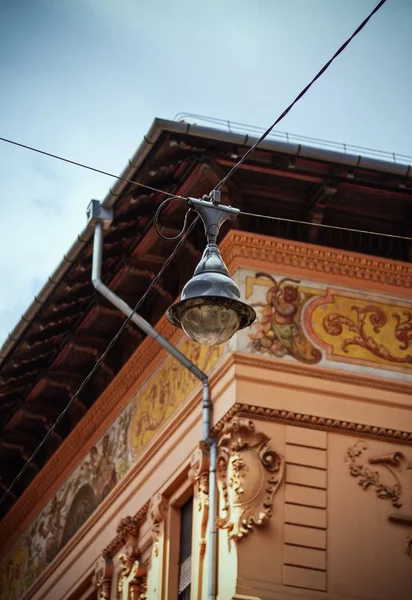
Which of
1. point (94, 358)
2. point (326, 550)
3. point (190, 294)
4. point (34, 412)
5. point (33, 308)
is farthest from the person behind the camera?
point (34, 412)

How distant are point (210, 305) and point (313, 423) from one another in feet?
13.8

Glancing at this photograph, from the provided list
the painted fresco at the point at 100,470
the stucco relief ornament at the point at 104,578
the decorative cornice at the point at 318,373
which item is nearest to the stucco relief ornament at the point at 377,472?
the decorative cornice at the point at 318,373

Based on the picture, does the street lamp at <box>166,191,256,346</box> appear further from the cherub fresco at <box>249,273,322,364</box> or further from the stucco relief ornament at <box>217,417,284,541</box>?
the cherub fresco at <box>249,273,322,364</box>

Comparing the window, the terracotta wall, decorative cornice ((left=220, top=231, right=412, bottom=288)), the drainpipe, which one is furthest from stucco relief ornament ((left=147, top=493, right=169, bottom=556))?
decorative cornice ((left=220, top=231, right=412, bottom=288))

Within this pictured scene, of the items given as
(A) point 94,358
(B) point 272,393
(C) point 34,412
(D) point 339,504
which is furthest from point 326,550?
(C) point 34,412

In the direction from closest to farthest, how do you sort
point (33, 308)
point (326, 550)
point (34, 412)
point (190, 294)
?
point (190, 294)
point (326, 550)
point (33, 308)
point (34, 412)

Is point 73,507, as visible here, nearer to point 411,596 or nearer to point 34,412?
point 34,412

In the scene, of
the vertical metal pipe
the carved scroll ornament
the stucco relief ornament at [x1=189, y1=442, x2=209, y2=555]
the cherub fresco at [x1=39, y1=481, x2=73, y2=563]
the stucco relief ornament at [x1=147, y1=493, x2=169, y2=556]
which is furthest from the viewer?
the cherub fresco at [x1=39, y1=481, x2=73, y2=563]

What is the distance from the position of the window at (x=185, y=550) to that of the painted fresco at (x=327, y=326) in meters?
1.91

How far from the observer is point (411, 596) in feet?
50.3

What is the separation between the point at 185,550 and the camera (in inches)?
658

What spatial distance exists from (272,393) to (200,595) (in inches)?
79.8

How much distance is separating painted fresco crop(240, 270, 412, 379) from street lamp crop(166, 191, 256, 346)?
160 inches

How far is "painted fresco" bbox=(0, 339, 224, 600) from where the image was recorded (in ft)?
57.4
